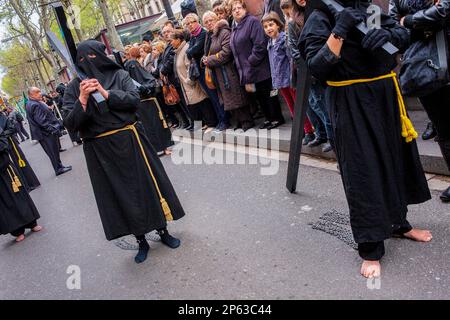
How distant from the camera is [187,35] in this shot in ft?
27.1

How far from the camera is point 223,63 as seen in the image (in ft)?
22.9

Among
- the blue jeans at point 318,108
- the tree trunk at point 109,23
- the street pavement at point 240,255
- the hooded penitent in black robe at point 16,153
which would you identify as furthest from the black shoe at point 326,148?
the tree trunk at point 109,23

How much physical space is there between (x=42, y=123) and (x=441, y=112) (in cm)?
909

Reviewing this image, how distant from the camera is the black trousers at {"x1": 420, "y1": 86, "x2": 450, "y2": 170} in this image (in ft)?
10.6

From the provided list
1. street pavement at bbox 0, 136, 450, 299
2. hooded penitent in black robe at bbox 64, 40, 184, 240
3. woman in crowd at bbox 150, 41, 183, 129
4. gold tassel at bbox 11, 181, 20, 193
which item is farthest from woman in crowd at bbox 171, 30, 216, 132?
hooded penitent in black robe at bbox 64, 40, 184, 240

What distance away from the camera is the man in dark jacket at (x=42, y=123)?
31.8 ft

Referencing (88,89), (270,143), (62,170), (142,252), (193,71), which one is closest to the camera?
(88,89)

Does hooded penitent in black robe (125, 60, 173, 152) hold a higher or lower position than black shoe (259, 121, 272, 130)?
higher

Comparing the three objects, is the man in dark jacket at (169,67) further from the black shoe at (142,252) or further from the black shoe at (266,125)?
the black shoe at (142,252)

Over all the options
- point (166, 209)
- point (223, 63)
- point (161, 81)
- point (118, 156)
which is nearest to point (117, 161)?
point (118, 156)

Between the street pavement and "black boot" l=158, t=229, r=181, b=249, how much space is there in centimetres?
9

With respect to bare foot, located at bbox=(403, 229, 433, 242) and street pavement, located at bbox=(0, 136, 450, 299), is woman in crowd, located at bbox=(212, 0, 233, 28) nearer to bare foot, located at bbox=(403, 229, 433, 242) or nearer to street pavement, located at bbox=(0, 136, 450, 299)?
street pavement, located at bbox=(0, 136, 450, 299)

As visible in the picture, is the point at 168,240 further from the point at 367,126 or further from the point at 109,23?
the point at 109,23
